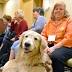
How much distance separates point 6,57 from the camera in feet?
15.6

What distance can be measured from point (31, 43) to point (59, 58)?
0.49m

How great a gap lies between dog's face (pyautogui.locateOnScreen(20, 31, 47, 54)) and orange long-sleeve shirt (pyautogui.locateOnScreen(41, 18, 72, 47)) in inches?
14.8

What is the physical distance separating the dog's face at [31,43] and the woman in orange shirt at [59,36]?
0.41 ft

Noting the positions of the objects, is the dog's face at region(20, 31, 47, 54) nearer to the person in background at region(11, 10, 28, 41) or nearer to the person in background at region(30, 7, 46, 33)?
the person in background at region(30, 7, 46, 33)

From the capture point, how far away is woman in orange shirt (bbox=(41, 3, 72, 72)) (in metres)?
3.17

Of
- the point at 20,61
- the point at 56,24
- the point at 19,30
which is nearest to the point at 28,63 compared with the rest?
the point at 20,61

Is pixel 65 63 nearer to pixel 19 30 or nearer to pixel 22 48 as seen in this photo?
pixel 22 48

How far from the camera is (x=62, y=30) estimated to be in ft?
11.0

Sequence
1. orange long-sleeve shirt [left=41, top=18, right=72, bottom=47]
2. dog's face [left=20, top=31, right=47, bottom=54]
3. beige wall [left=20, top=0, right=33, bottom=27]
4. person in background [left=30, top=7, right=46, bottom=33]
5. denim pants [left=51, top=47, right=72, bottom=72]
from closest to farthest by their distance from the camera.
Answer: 1. dog's face [left=20, top=31, right=47, bottom=54]
2. denim pants [left=51, top=47, right=72, bottom=72]
3. orange long-sleeve shirt [left=41, top=18, right=72, bottom=47]
4. person in background [left=30, top=7, right=46, bottom=33]
5. beige wall [left=20, top=0, right=33, bottom=27]

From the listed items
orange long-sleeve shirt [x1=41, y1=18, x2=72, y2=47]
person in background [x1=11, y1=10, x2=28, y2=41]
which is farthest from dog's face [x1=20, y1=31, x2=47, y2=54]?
person in background [x1=11, y1=10, x2=28, y2=41]

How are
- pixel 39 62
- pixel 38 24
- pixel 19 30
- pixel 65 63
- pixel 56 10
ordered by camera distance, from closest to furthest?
1. pixel 39 62
2. pixel 65 63
3. pixel 56 10
4. pixel 38 24
5. pixel 19 30

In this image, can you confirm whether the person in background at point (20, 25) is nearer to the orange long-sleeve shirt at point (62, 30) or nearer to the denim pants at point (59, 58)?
the orange long-sleeve shirt at point (62, 30)

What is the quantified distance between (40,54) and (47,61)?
0.14 m

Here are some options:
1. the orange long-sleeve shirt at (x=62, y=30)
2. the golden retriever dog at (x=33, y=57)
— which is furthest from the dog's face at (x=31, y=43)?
the orange long-sleeve shirt at (x=62, y=30)
